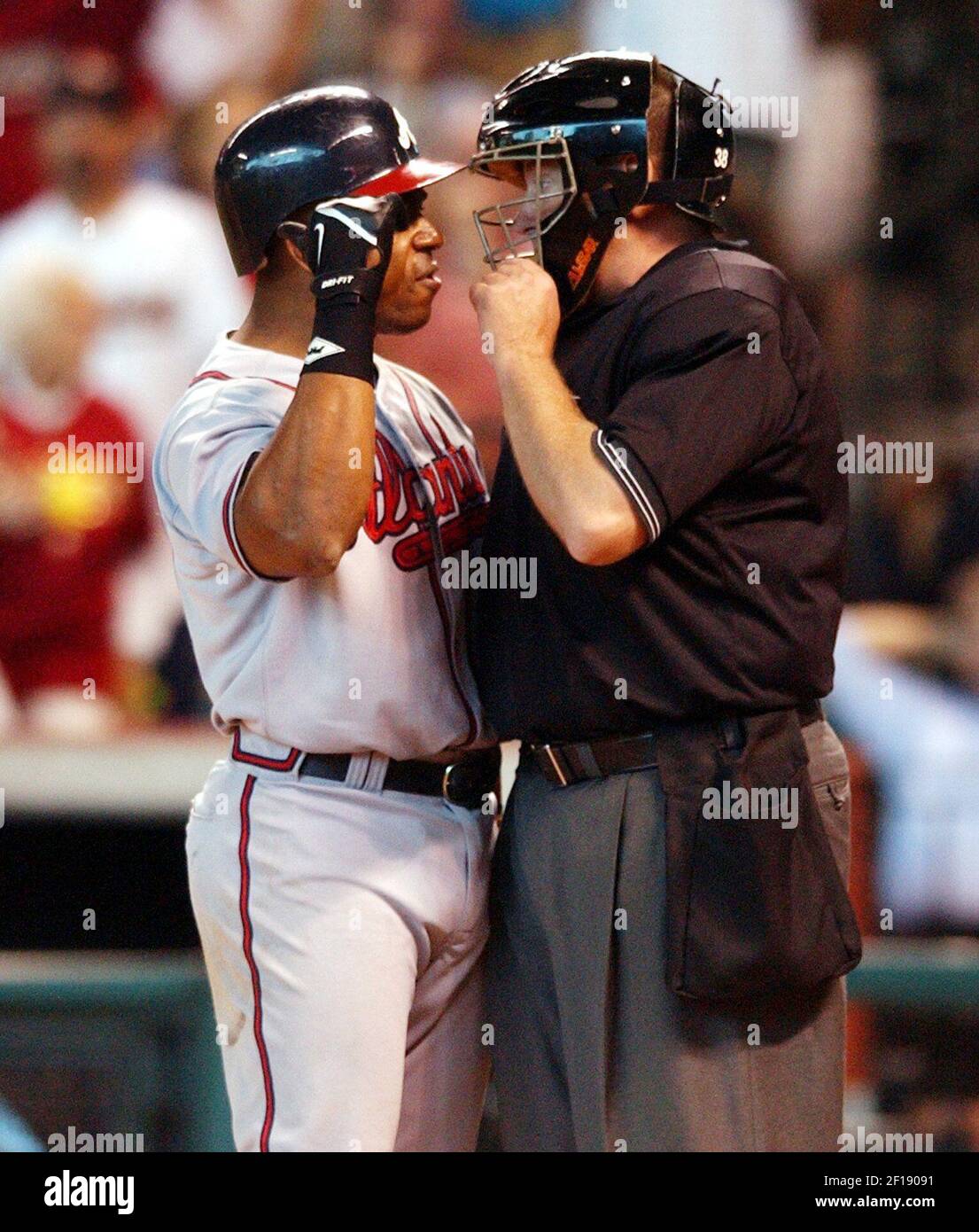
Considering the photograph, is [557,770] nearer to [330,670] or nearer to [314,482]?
[330,670]

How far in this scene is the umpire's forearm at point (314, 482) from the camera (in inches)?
88.6

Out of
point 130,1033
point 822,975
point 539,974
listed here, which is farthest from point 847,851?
point 130,1033

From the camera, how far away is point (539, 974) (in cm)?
243

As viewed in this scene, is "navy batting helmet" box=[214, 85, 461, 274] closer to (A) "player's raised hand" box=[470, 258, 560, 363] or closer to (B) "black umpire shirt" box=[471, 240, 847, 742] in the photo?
(A) "player's raised hand" box=[470, 258, 560, 363]

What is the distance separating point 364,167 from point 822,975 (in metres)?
1.27

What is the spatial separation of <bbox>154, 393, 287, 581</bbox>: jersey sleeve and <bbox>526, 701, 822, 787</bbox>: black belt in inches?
17.6

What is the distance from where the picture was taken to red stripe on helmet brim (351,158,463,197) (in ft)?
8.07

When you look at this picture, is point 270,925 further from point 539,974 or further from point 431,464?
point 431,464

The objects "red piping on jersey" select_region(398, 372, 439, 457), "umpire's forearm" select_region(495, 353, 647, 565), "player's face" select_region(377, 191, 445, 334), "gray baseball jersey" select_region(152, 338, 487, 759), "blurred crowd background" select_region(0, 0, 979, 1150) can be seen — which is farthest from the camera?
"blurred crowd background" select_region(0, 0, 979, 1150)

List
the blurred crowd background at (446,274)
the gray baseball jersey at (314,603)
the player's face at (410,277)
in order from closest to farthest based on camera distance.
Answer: the gray baseball jersey at (314,603), the player's face at (410,277), the blurred crowd background at (446,274)

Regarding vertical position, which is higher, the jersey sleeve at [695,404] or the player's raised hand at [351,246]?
the player's raised hand at [351,246]

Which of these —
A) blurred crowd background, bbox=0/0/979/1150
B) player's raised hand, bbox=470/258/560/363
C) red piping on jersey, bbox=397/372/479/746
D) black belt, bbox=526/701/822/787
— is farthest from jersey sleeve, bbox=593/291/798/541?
blurred crowd background, bbox=0/0/979/1150

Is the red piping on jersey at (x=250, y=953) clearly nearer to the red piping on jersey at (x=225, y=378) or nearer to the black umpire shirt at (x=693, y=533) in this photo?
the black umpire shirt at (x=693, y=533)

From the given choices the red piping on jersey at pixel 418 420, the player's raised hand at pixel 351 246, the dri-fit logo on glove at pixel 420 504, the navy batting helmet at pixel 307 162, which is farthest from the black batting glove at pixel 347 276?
the red piping on jersey at pixel 418 420
